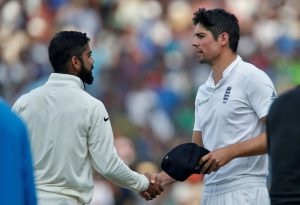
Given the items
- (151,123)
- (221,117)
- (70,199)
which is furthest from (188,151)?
(151,123)

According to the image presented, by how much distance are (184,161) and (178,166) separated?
0.39 ft

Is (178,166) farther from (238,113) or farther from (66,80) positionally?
(66,80)

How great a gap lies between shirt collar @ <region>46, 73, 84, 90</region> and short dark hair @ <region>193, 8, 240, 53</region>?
42.9 inches

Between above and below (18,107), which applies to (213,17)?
above

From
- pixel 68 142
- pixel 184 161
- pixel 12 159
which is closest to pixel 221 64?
pixel 184 161

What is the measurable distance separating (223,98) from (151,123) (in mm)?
7946

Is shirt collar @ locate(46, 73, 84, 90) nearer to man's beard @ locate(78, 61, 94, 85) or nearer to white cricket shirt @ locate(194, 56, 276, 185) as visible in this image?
man's beard @ locate(78, 61, 94, 85)

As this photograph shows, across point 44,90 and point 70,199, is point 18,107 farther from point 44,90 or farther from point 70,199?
point 70,199

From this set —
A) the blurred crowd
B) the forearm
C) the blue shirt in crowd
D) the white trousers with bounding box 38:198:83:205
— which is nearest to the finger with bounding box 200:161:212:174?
the forearm

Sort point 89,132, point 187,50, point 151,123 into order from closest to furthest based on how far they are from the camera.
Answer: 1. point 89,132
2. point 151,123
3. point 187,50

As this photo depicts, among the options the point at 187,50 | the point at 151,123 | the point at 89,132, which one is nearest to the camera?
the point at 89,132

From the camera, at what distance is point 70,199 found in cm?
798

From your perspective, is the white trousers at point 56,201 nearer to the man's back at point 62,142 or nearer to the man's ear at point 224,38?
the man's back at point 62,142

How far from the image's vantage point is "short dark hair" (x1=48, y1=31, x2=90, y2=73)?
827 centimetres
